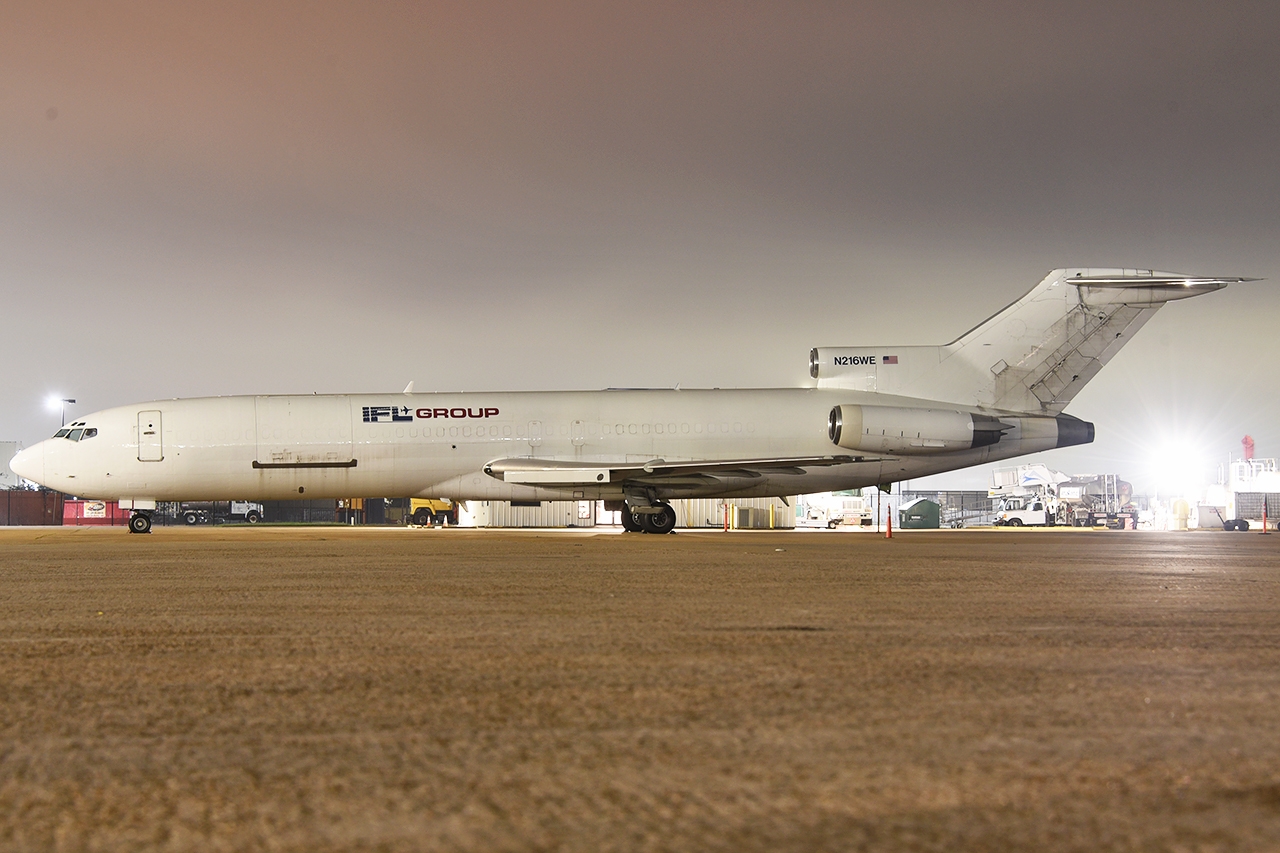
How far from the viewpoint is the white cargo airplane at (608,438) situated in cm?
2342

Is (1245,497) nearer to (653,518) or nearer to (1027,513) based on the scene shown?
(1027,513)

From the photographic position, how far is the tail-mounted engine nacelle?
23312 millimetres

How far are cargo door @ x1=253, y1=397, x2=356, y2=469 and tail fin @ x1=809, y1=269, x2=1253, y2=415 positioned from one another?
11.4 m

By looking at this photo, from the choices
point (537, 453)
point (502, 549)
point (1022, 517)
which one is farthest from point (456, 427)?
point (1022, 517)

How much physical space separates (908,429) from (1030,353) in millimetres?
4017

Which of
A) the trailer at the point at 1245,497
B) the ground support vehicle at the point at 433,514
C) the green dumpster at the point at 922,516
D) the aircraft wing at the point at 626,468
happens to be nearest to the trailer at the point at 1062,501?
the trailer at the point at 1245,497

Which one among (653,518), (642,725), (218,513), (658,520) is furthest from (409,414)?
(218,513)

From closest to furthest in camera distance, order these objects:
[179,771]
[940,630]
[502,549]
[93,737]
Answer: [179,771] < [93,737] < [940,630] < [502,549]

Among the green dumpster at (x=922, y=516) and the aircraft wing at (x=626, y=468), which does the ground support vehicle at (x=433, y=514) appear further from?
the green dumpster at (x=922, y=516)

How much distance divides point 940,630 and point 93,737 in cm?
378

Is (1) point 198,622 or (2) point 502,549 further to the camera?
(2) point 502,549

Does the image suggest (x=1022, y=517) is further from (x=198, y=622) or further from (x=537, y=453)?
(x=198, y=622)

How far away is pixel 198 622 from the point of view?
5.59 metres

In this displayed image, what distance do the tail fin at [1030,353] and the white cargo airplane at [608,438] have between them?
48mm
